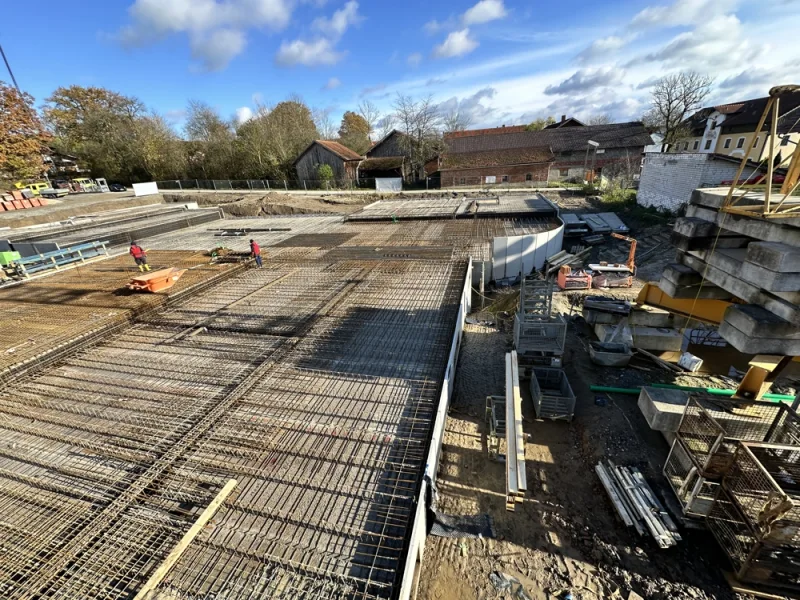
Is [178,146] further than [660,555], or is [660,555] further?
[178,146]

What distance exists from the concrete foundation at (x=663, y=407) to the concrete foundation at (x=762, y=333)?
8.36ft

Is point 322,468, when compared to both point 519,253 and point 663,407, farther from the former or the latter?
point 519,253

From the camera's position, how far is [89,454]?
18.7 ft

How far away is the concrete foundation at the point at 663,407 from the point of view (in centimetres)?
718

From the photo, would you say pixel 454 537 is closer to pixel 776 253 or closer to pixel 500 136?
pixel 776 253

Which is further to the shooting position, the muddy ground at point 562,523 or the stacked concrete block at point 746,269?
the muddy ground at point 562,523

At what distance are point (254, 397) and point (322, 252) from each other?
1037 cm

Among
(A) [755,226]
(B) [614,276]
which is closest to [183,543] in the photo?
(A) [755,226]

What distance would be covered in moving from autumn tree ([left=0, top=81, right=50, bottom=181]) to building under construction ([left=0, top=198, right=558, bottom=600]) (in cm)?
3004

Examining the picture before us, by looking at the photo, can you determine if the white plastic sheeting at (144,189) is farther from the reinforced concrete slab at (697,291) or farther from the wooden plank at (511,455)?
the reinforced concrete slab at (697,291)

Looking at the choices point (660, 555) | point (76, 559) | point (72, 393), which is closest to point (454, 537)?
point (660, 555)

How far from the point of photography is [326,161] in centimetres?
3838

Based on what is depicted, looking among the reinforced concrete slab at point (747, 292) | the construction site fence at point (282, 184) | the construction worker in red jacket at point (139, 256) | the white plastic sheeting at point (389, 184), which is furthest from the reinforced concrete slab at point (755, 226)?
the construction site fence at point (282, 184)

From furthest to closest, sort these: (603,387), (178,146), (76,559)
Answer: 1. (178,146)
2. (603,387)
3. (76,559)
